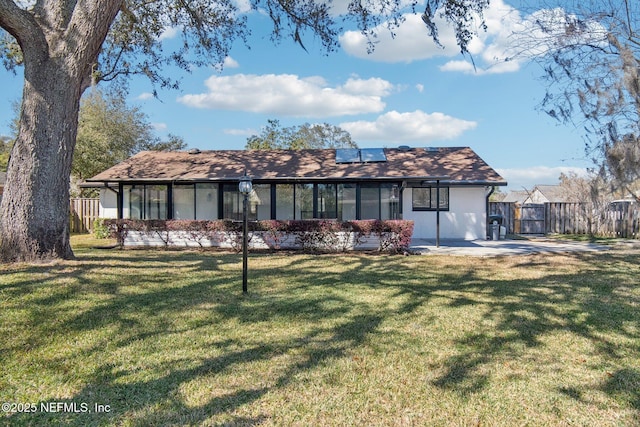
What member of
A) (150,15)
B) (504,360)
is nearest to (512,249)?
(504,360)

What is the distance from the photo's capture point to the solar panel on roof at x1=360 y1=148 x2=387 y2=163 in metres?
15.7

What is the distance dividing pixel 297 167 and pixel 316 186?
1.19 metres

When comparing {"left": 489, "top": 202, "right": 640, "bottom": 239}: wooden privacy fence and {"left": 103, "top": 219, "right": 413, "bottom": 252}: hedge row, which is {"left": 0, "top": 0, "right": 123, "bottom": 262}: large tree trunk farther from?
{"left": 489, "top": 202, "right": 640, "bottom": 239}: wooden privacy fence

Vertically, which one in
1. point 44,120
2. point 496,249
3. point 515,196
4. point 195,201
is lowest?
point 496,249

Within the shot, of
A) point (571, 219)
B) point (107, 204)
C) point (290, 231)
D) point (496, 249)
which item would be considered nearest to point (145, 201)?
point (107, 204)

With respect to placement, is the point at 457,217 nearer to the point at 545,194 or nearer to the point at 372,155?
the point at 372,155

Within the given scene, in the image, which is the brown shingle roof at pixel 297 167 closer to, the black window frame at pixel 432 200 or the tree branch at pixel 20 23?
the black window frame at pixel 432 200

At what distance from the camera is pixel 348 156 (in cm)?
1625

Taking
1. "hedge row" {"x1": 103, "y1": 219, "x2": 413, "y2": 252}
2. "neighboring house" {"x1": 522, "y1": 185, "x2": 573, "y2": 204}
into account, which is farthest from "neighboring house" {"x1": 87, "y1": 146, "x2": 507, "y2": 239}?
"neighboring house" {"x1": 522, "y1": 185, "x2": 573, "y2": 204}

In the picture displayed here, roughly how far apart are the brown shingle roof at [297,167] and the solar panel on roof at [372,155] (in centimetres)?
29

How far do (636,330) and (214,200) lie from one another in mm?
13365

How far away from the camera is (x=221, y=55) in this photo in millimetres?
12773

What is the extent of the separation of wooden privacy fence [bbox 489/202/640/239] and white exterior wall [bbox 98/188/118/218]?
17604mm

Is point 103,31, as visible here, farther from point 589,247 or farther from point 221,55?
point 589,247
